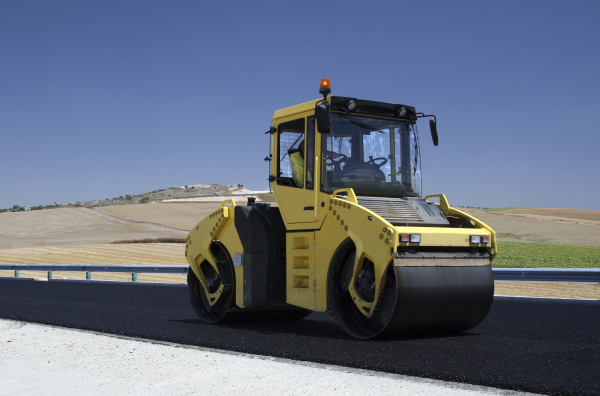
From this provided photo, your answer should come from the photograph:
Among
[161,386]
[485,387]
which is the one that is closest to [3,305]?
[161,386]

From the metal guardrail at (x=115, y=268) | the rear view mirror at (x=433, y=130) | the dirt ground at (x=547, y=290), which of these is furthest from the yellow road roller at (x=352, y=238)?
the metal guardrail at (x=115, y=268)

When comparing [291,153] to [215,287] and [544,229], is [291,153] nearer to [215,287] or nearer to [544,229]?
[215,287]

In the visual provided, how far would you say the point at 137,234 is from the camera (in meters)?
31.8

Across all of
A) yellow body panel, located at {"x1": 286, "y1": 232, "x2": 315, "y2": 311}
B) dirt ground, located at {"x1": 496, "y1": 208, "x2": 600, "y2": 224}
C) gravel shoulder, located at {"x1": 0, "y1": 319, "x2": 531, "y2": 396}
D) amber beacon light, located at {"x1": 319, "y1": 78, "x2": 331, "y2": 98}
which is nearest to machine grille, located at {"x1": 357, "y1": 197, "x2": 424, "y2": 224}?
yellow body panel, located at {"x1": 286, "y1": 232, "x2": 315, "y2": 311}

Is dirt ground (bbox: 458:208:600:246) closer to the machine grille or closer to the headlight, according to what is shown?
the headlight

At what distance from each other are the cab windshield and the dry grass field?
16.7 ft

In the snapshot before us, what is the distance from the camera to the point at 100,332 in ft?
24.3

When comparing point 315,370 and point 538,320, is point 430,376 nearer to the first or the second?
point 315,370

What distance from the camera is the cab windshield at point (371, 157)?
7.05 m

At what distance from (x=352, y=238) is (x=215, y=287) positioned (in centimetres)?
281

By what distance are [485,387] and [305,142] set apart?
11.9ft

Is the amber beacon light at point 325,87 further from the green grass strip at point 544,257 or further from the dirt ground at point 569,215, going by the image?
the dirt ground at point 569,215

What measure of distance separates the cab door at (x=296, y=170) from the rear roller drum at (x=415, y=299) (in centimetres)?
80

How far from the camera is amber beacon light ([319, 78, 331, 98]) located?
272 inches
